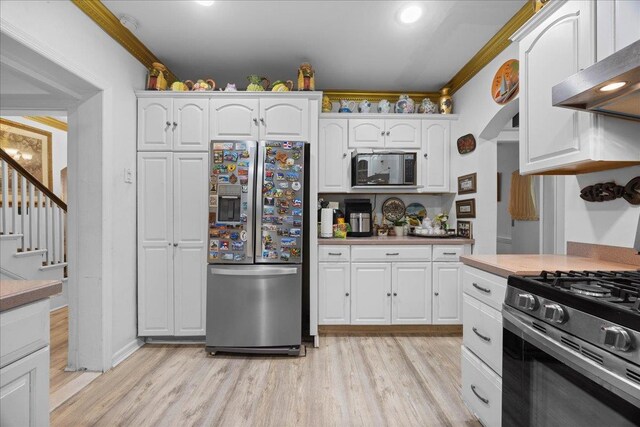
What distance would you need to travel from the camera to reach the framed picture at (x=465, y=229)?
10.0ft

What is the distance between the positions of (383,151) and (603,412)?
2685 mm

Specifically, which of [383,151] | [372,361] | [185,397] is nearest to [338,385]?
[372,361]

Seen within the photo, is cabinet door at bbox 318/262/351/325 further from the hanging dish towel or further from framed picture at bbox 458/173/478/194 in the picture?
the hanging dish towel

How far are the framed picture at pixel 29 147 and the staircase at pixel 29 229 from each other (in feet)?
4.23

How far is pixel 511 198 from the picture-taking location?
432 cm

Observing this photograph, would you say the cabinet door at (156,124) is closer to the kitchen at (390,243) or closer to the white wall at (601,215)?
the kitchen at (390,243)

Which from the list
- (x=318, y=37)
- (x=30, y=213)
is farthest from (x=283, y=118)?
(x=30, y=213)

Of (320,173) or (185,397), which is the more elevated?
(320,173)

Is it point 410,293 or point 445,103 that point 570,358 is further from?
point 445,103

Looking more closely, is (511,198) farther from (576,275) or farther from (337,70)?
(576,275)

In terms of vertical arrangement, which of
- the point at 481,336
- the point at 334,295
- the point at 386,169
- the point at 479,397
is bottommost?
the point at 479,397

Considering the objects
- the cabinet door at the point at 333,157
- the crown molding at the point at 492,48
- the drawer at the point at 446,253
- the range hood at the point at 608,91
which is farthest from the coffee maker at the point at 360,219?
the range hood at the point at 608,91

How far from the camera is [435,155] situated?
3.33 meters

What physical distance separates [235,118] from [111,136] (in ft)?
3.21
